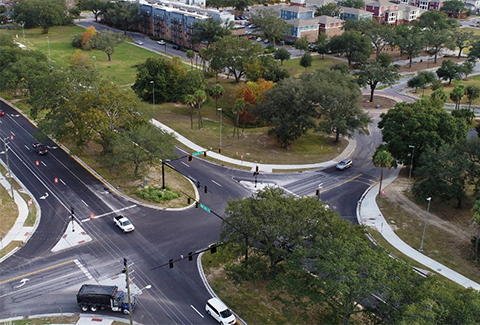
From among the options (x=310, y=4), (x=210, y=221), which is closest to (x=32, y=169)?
(x=210, y=221)

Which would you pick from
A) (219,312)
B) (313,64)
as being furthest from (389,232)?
(313,64)

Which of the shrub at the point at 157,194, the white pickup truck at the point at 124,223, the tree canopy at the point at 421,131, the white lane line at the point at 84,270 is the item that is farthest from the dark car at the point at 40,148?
the tree canopy at the point at 421,131

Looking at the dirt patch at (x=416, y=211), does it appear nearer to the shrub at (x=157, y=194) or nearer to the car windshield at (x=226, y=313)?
the shrub at (x=157, y=194)

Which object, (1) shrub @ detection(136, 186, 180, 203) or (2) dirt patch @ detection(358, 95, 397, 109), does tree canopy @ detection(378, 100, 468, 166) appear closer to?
(1) shrub @ detection(136, 186, 180, 203)

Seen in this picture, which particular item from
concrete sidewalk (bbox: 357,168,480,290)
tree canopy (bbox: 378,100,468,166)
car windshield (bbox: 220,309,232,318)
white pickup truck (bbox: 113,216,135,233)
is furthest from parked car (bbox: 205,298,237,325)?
tree canopy (bbox: 378,100,468,166)

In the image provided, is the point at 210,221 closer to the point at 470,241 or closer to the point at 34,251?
the point at 34,251

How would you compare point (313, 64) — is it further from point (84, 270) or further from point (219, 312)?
point (219, 312)

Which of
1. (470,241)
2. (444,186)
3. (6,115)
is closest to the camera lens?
(470,241)
